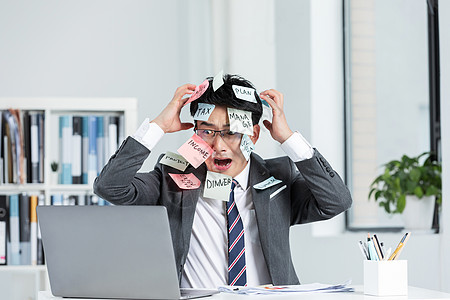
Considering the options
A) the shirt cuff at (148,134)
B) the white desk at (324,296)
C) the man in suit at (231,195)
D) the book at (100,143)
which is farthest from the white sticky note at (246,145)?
the book at (100,143)

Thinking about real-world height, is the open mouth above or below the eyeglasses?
below

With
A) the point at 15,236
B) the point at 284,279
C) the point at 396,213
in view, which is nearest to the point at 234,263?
the point at 284,279

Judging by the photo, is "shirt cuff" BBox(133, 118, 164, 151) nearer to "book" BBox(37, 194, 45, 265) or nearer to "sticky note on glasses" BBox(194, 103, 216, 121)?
"sticky note on glasses" BBox(194, 103, 216, 121)

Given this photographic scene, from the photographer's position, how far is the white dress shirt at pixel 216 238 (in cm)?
194

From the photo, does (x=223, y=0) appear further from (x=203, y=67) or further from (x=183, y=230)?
(x=183, y=230)

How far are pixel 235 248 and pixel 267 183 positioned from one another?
234mm

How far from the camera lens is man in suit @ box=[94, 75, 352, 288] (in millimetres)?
1941

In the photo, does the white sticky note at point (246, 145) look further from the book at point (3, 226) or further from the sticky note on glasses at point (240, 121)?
the book at point (3, 226)

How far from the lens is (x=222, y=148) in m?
2.00

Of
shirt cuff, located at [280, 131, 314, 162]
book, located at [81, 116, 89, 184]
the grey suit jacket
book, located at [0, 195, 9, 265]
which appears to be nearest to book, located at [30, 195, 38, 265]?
book, located at [0, 195, 9, 265]

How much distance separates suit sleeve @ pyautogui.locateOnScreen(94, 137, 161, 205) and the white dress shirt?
4cm

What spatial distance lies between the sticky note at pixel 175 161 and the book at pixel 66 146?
1175 mm

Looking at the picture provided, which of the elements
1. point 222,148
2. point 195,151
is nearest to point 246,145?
point 222,148

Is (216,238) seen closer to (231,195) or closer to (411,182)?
(231,195)
